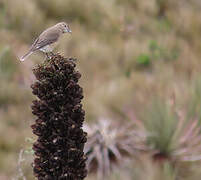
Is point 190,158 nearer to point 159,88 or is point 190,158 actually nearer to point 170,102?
point 170,102

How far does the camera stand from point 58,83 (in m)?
2.94

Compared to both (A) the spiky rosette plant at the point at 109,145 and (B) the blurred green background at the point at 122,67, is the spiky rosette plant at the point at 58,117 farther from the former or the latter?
(A) the spiky rosette plant at the point at 109,145

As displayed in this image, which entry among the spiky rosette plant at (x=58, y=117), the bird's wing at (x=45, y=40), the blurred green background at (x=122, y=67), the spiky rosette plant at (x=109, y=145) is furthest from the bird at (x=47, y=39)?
the spiky rosette plant at (x=109, y=145)

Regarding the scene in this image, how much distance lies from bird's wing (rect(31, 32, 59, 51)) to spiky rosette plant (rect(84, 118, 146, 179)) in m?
3.54

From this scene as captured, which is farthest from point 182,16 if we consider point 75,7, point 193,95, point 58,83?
point 58,83

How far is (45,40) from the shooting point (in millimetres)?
4562

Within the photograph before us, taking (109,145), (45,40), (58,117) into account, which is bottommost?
(58,117)

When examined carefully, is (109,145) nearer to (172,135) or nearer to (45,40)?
(172,135)

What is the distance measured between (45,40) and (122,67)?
7.96 m

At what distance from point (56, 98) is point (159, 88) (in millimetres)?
7271

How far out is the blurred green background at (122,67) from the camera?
8.05 metres

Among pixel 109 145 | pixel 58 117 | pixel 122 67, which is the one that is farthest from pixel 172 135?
pixel 58 117

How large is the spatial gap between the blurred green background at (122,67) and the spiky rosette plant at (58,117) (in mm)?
2680

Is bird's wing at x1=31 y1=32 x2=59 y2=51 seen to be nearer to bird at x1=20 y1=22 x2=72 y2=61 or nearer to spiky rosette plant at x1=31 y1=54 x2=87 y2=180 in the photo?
bird at x1=20 y1=22 x2=72 y2=61
